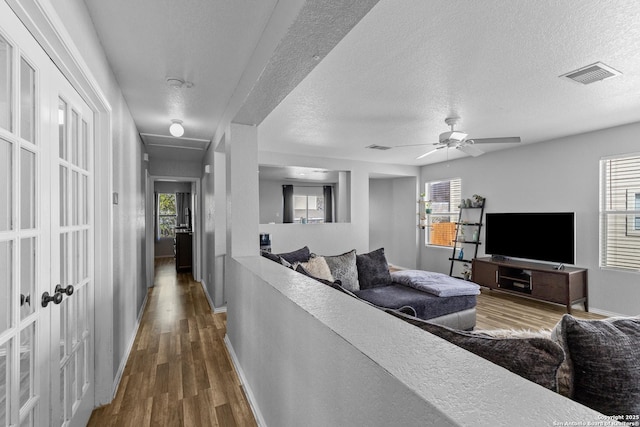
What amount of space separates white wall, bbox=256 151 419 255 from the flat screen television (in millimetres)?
2290

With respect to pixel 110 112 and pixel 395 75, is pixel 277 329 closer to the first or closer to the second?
pixel 110 112

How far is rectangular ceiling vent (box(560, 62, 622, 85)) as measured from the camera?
2.27 m

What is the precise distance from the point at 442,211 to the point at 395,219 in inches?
47.2

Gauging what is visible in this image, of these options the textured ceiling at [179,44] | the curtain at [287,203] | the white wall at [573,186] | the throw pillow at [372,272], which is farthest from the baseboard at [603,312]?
the curtain at [287,203]

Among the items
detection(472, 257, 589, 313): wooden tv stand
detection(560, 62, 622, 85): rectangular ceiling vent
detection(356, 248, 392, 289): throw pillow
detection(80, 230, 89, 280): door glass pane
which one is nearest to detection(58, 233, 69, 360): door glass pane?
detection(80, 230, 89, 280): door glass pane

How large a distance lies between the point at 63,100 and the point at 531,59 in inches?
116

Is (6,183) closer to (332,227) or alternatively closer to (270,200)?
(332,227)

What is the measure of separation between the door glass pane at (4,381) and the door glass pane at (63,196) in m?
0.68

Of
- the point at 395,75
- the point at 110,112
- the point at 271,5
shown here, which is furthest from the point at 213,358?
the point at 395,75

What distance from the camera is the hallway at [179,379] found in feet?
6.27

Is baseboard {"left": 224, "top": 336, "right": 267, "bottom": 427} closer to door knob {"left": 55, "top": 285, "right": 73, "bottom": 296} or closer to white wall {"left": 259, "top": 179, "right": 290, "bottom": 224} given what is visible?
door knob {"left": 55, "top": 285, "right": 73, "bottom": 296}

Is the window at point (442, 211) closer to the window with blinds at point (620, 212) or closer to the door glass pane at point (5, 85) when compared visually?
the window with blinds at point (620, 212)

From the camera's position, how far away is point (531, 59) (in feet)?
7.12

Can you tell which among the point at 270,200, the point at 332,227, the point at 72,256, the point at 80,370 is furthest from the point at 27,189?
the point at 270,200
